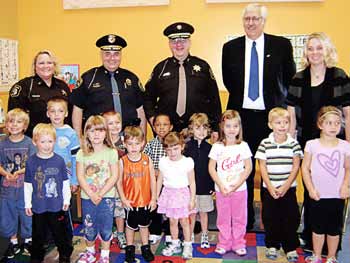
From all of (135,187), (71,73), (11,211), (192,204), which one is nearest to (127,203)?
(135,187)

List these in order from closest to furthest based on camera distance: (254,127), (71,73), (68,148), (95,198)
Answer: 1. (95,198)
2. (68,148)
3. (254,127)
4. (71,73)

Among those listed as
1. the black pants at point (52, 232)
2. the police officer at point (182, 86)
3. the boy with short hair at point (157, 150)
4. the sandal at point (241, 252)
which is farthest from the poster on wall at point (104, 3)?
the sandal at point (241, 252)

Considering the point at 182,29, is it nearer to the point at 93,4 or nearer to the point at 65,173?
the point at 65,173

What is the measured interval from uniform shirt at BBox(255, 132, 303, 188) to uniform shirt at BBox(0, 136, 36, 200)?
187cm

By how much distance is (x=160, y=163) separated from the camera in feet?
10.5

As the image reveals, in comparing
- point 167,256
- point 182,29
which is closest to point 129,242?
point 167,256

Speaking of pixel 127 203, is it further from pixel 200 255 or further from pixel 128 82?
pixel 128 82

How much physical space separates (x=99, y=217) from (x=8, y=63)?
2.91m

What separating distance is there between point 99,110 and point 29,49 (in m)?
2.39

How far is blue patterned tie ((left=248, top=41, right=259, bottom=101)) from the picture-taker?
3486 millimetres

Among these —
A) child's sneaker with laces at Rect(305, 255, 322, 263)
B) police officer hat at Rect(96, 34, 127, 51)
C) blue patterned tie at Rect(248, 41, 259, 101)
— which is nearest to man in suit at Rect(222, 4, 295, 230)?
blue patterned tie at Rect(248, 41, 259, 101)

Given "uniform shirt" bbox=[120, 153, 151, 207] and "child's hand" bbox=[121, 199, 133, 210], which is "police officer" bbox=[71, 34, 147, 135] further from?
"child's hand" bbox=[121, 199, 133, 210]

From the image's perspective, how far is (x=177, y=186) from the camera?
10.3 feet

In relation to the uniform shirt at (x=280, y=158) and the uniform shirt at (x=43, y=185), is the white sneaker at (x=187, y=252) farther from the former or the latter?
the uniform shirt at (x=43, y=185)
